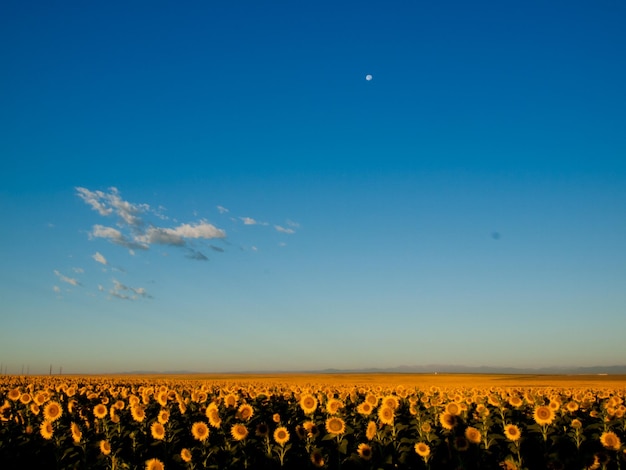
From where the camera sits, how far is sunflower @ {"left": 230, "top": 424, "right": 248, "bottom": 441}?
10945mm

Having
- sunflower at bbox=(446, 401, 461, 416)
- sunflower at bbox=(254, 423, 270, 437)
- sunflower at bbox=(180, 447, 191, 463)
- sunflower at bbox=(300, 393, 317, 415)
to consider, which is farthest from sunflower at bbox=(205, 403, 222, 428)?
sunflower at bbox=(446, 401, 461, 416)

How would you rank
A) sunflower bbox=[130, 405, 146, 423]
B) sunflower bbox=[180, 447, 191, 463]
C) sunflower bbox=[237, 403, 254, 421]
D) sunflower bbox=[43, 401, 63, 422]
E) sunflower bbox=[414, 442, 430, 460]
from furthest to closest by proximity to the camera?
1. sunflower bbox=[43, 401, 63, 422]
2. sunflower bbox=[130, 405, 146, 423]
3. sunflower bbox=[237, 403, 254, 421]
4. sunflower bbox=[414, 442, 430, 460]
5. sunflower bbox=[180, 447, 191, 463]

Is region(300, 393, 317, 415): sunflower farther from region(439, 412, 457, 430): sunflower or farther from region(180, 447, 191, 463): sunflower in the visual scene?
region(439, 412, 457, 430): sunflower

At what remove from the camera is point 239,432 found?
11.1 metres

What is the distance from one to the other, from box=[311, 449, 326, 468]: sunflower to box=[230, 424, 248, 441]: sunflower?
1.70 metres

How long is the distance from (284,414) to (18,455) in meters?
6.87

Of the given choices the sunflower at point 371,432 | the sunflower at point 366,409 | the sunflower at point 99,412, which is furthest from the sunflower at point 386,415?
the sunflower at point 99,412

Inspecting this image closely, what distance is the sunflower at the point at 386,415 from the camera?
11.8 m

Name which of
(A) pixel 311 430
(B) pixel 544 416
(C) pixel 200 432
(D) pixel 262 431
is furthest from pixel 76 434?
(B) pixel 544 416

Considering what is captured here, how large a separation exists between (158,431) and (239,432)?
1.92m

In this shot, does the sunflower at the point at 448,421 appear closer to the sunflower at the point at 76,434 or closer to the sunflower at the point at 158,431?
the sunflower at the point at 158,431

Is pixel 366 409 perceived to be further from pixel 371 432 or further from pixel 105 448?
pixel 105 448

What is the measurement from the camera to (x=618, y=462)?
1062cm

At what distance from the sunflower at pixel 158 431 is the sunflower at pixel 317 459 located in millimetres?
3537
